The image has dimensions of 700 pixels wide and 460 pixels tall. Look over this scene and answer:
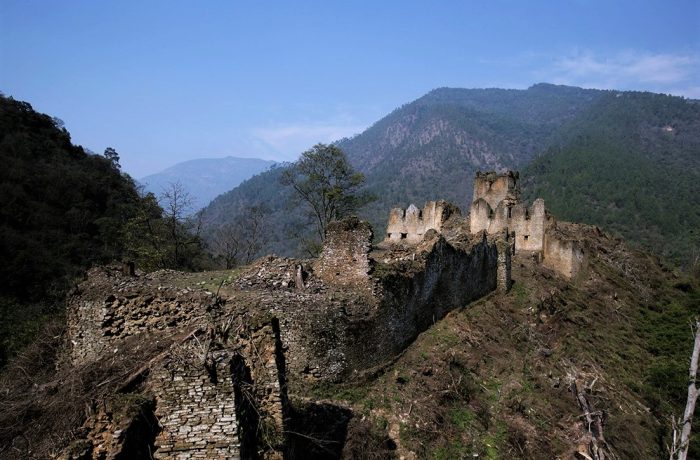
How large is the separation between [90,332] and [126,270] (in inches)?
92.9

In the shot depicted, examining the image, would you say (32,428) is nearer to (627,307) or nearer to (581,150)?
(627,307)

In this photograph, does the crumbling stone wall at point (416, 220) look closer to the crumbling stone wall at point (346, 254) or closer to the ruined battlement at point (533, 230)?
the ruined battlement at point (533, 230)

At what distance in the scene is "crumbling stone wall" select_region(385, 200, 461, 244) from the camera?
1115 inches

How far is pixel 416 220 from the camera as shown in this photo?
28.9 metres

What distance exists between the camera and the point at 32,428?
7082mm

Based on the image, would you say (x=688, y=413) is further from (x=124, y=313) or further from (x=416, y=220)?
(x=416, y=220)

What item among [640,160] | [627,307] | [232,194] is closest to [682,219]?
[640,160]

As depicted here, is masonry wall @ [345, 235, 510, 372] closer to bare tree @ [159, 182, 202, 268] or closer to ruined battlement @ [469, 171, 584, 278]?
ruined battlement @ [469, 171, 584, 278]

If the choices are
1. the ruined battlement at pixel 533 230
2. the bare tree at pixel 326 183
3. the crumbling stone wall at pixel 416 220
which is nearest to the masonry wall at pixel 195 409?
the ruined battlement at pixel 533 230

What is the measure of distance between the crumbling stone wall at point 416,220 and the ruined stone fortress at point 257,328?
7320 mm

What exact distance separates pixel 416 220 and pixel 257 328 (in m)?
21.1

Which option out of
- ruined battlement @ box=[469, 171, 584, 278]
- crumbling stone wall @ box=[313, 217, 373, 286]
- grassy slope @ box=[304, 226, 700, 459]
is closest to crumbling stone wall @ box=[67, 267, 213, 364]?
crumbling stone wall @ box=[313, 217, 373, 286]

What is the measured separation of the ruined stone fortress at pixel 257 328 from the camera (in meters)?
7.15

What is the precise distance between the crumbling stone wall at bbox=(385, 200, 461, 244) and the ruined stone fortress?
24.0 feet
